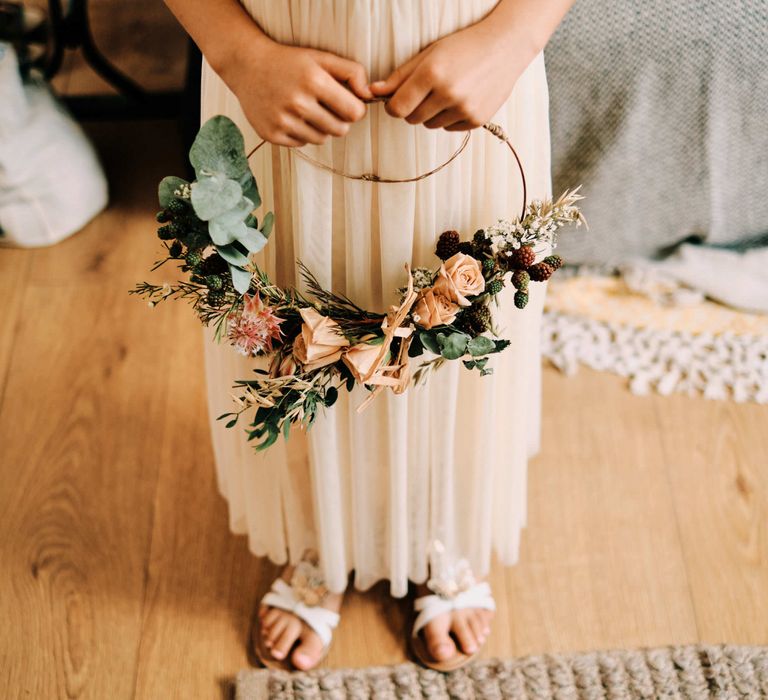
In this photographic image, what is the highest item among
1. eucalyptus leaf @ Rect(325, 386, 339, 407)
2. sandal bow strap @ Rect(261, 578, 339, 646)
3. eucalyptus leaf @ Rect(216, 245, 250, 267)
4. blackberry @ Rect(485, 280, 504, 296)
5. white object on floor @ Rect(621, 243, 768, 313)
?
eucalyptus leaf @ Rect(216, 245, 250, 267)

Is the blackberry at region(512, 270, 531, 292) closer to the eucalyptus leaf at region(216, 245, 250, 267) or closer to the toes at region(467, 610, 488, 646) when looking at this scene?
the eucalyptus leaf at region(216, 245, 250, 267)

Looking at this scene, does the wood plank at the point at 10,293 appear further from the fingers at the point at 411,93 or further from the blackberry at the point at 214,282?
the fingers at the point at 411,93

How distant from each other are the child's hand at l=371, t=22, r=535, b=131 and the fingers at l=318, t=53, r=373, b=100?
0.01 meters

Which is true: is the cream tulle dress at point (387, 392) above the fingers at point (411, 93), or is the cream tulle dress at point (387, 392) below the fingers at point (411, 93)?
below

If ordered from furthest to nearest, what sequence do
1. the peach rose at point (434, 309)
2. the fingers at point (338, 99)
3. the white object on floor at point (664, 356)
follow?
the white object on floor at point (664, 356) → the peach rose at point (434, 309) → the fingers at point (338, 99)

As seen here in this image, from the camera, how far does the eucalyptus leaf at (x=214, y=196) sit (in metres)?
0.62

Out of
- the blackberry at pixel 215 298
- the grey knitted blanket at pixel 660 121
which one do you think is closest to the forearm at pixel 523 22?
the blackberry at pixel 215 298

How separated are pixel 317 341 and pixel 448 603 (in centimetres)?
59

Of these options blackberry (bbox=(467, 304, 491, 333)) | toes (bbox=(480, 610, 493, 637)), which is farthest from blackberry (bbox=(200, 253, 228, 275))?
toes (bbox=(480, 610, 493, 637))

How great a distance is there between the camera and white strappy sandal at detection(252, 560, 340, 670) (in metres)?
1.15

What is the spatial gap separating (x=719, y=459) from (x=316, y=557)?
72cm

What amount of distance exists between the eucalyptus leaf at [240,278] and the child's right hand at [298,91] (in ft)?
0.38

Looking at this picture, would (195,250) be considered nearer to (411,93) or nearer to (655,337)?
(411,93)

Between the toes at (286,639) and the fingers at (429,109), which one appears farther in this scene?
the toes at (286,639)
